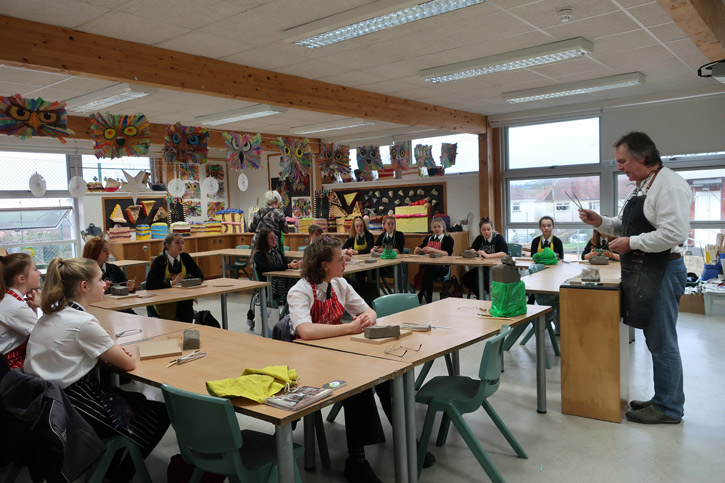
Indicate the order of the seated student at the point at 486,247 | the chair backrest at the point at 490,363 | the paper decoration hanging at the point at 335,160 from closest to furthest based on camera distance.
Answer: the chair backrest at the point at 490,363 < the seated student at the point at 486,247 < the paper decoration hanging at the point at 335,160

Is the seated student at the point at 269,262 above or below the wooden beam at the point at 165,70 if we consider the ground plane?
below

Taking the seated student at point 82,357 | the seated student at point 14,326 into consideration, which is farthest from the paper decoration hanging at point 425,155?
the seated student at point 82,357

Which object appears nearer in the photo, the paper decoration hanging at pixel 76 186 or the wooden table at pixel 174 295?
the wooden table at pixel 174 295

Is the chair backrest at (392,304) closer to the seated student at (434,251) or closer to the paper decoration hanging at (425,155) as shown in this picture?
the seated student at (434,251)

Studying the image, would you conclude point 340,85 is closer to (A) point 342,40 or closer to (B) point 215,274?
(A) point 342,40

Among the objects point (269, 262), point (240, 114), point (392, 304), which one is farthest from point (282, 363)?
point (240, 114)

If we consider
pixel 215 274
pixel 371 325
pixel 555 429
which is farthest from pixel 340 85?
pixel 215 274

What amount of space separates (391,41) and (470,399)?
332 cm

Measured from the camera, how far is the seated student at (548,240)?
6523mm

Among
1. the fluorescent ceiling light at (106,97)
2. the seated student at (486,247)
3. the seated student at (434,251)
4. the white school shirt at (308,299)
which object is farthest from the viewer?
the seated student at (434,251)

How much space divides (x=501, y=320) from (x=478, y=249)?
4163 millimetres

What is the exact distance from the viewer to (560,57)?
215 inches

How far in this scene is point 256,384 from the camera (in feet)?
6.95

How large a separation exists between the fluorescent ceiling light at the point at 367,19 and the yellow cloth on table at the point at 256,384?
2.79 metres
